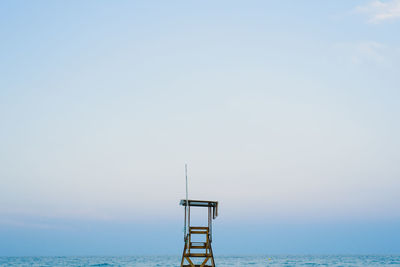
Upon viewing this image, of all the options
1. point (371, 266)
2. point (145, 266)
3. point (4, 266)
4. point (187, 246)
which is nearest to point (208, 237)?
point (187, 246)

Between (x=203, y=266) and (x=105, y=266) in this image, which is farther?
(x=105, y=266)

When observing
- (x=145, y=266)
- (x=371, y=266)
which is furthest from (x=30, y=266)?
(x=371, y=266)

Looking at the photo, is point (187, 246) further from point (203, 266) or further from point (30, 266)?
point (30, 266)

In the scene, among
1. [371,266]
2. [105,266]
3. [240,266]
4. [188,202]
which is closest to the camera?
[188,202]

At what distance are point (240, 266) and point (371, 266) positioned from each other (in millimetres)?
25658

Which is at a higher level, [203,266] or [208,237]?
[208,237]

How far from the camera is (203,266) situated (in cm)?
2073

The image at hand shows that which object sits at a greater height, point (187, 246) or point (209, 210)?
point (209, 210)

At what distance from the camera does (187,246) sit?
20.7m

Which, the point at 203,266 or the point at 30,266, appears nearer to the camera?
the point at 203,266

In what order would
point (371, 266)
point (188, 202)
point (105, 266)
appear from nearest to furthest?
point (188, 202) → point (371, 266) → point (105, 266)

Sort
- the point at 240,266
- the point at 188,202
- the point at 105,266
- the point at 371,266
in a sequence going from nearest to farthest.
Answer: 1. the point at 188,202
2. the point at 371,266
3. the point at 105,266
4. the point at 240,266

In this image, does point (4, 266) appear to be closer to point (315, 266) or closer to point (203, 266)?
point (315, 266)

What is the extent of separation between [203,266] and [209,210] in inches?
102
